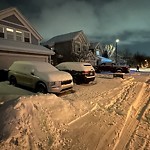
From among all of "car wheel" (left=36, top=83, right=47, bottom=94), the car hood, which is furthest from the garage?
the car hood

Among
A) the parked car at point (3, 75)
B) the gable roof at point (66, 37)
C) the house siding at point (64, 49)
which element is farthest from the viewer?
the gable roof at point (66, 37)

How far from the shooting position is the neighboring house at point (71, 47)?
37.1 m

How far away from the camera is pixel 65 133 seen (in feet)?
17.6

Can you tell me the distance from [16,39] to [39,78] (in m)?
11.6

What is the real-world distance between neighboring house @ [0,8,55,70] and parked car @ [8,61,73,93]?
15.7 feet

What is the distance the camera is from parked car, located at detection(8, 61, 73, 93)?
9.85 metres

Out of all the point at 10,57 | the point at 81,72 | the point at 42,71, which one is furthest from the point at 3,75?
the point at 81,72

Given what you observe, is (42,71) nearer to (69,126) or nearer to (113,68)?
(69,126)

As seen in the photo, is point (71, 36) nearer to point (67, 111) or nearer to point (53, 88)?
point (53, 88)

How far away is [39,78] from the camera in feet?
33.5

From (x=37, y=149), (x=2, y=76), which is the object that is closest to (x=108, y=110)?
(x=37, y=149)

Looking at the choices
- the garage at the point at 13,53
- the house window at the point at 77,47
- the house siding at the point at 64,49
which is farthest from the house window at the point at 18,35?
the house window at the point at 77,47

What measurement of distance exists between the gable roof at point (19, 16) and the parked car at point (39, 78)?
29.6 feet

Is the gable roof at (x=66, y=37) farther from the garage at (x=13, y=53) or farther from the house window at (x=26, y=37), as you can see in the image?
the garage at (x=13, y=53)
